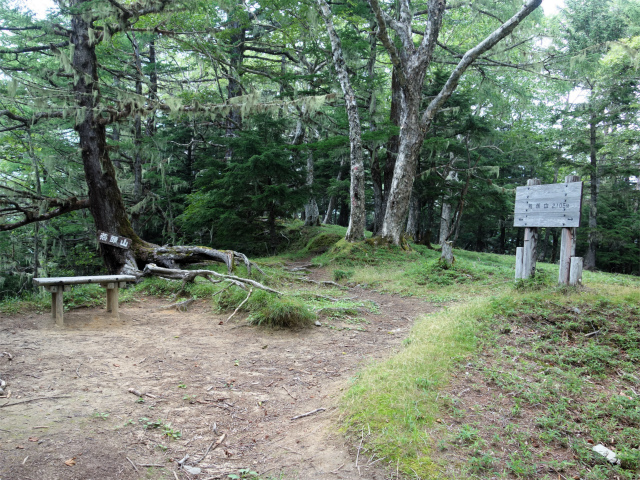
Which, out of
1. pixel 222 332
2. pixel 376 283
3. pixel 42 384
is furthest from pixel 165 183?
pixel 42 384

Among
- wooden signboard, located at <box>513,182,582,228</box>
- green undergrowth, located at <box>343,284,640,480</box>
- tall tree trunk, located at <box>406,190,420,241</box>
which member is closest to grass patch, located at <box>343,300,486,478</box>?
green undergrowth, located at <box>343,284,640,480</box>

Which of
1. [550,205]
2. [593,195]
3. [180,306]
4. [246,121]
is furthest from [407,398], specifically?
[593,195]

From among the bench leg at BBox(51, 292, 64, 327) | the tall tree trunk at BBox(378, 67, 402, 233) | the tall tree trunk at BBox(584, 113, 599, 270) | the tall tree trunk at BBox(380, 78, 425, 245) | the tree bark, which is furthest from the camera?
the tall tree trunk at BBox(584, 113, 599, 270)

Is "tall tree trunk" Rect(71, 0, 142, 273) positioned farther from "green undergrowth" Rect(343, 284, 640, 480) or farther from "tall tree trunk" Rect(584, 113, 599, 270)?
"tall tree trunk" Rect(584, 113, 599, 270)

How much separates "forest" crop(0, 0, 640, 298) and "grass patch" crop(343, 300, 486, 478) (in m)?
6.44

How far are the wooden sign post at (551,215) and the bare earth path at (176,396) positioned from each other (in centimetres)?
245

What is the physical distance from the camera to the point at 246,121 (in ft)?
46.2

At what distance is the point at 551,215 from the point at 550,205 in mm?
157

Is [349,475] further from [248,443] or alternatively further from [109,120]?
[109,120]

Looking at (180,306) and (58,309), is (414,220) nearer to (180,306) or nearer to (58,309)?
(180,306)

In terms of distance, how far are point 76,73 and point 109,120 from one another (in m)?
1.15

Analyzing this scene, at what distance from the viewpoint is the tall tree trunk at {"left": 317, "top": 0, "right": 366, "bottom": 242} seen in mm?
12448

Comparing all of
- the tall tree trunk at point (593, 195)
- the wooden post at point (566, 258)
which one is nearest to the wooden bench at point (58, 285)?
the wooden post at point (566, 258)

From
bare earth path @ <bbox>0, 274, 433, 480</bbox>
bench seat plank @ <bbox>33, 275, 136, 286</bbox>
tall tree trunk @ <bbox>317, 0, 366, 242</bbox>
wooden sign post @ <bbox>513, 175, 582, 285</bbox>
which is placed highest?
tall tree trunk @ <bbox>317, 0, 366, 242</bbox>
